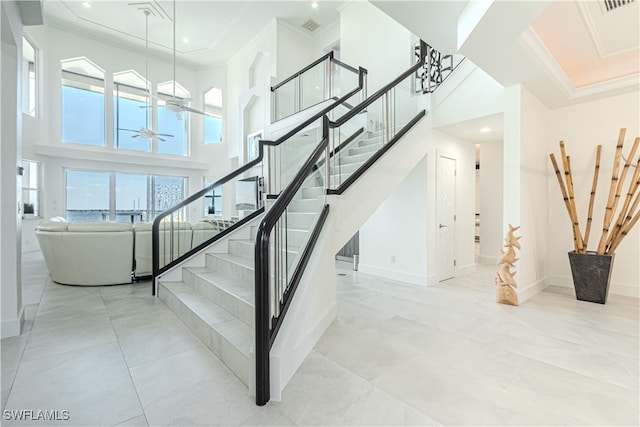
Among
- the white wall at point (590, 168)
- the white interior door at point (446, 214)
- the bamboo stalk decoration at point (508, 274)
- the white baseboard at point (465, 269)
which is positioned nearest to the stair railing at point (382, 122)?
the white interior door at point (446, 214)

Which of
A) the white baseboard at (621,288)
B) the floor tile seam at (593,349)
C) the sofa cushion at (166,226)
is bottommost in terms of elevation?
the floor tile seam at (593,349)

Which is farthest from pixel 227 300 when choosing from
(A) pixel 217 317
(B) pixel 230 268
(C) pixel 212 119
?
(C) pixel 212 119

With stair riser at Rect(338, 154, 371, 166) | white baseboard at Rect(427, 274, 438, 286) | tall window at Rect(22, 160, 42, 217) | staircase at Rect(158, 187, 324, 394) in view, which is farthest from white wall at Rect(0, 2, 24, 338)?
tall window at Rect(22, 160, 42, 217)

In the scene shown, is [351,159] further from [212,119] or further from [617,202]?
[212,119]

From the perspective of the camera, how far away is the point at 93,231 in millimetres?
4336

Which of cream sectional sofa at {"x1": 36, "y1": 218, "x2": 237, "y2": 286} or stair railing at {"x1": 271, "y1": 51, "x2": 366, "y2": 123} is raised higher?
stair railing at {"x1": 271, "y1": 51, "x2": 366, "y2": 123}

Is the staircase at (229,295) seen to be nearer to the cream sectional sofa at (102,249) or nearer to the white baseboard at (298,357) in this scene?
the white baseboard at (298,357)

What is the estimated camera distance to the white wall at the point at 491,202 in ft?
21.4

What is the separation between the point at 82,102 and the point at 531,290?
1250 centimetres

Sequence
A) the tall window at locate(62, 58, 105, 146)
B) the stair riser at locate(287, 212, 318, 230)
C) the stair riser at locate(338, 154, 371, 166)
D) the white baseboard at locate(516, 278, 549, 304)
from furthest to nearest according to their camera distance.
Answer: the tall window at locate(62, 58, 105, 146)
the stair riser at locate(338, 154, 371, 166)
the white baseboard at locate(516, 278, 549, 304)
the stair riser at locate(287, 212, 318, 230)

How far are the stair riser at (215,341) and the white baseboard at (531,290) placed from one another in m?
3.53

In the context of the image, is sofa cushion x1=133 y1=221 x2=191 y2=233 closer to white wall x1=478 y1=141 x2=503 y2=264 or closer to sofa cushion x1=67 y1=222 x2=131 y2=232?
sofa cushion x1=67 y1=222 x2=131 y2=232

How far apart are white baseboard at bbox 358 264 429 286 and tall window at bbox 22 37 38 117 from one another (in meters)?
9.75

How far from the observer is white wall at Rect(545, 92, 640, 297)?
4129mm
